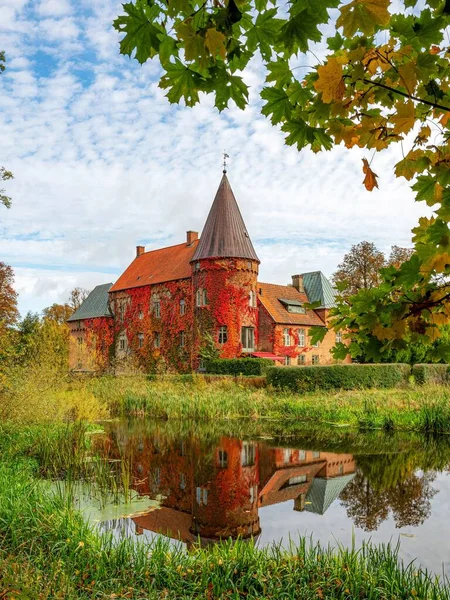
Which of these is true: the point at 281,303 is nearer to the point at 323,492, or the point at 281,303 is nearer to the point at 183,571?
the point at 323,492

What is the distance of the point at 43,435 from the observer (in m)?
10.2

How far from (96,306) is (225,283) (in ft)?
47.6

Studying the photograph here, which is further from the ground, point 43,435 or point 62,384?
point 62,384

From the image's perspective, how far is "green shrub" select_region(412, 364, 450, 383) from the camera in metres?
22.0

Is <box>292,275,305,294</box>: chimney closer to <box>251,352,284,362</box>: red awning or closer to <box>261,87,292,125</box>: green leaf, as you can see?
<box>251,352,284,362</box>: red awning

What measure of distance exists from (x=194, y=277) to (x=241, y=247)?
3.38 metres

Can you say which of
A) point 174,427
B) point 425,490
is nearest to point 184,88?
point 425,490

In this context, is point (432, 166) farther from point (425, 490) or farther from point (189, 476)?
point (189, 476)

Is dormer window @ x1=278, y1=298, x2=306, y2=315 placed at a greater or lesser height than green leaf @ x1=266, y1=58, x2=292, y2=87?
greater

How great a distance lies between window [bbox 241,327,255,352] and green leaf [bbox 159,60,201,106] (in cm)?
2962

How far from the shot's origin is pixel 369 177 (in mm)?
2430

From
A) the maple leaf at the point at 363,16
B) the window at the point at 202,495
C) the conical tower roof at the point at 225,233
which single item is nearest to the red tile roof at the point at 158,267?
the conical tower roof at the point at 225,233

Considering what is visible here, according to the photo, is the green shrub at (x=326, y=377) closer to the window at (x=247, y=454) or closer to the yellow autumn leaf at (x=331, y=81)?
the window at (x=247, y=454)

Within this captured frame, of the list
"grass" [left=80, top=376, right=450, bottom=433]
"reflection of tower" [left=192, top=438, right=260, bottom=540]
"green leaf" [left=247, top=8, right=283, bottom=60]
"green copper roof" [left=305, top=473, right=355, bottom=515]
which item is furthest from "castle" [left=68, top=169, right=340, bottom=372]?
"green leaf" [left=247, top=8, right=283, bottom=60]
